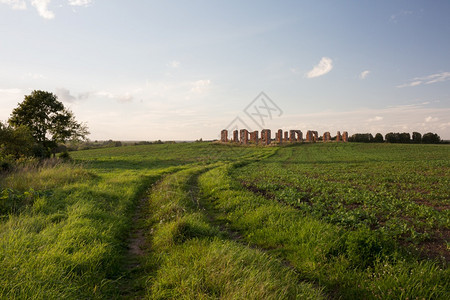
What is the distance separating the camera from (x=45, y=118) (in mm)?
37188

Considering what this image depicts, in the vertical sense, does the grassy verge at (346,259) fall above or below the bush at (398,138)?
below

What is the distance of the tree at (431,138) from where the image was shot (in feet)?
283

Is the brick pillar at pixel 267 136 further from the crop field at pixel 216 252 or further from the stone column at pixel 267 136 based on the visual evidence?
the crop field at pixel 216 252

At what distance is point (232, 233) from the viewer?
762cm

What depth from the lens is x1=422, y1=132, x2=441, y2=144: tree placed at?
86125 millimetres

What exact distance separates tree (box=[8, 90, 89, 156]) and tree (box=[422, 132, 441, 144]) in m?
112

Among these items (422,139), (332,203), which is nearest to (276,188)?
(332,203)

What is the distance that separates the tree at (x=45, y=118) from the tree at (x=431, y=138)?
112 metres

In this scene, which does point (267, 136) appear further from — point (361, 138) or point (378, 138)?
point (378, 138)

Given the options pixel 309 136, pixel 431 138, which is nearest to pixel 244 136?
pixel 309 136

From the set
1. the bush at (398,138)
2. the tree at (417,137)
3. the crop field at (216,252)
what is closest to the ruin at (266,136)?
the bush at (398,138)

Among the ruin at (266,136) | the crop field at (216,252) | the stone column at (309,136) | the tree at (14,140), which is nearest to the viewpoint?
the crop field at (216,252)

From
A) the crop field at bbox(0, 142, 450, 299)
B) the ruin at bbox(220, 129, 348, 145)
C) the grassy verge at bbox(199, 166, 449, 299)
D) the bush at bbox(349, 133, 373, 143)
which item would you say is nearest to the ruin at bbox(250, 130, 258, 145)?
the ruin at bbox(220, 129, 348, 145)

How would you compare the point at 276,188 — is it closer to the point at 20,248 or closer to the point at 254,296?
the point at 254,296
